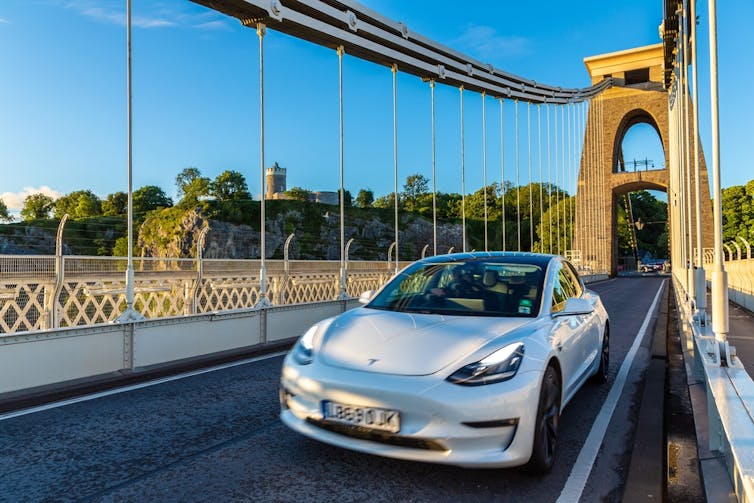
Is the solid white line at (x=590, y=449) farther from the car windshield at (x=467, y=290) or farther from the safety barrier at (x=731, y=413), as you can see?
the car windshield at (x=467, y=290)

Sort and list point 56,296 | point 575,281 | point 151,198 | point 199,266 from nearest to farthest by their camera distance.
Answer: point 575,281
point 56,296
point 199,266
point 151,198

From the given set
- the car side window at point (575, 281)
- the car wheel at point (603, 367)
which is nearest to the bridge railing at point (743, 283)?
the car wheel at point (603, 367)

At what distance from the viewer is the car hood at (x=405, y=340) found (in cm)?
318

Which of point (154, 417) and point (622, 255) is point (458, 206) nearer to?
point (622, 255)

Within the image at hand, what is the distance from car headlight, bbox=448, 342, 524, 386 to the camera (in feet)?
10.1

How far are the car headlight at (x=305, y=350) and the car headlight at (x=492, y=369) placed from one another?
0.96 meters

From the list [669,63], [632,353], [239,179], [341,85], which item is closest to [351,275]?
[341,85]

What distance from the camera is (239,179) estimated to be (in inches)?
4788

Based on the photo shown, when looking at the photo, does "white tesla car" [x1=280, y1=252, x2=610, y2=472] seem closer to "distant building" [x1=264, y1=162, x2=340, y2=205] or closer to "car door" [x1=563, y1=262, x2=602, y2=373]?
"car door" [x1=563, y1=262, x2=602, y2=373]

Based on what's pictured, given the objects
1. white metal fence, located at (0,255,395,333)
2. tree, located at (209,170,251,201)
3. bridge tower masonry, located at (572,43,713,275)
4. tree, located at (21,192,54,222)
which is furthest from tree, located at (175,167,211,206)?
white metal fence, located at (0,255,395,333)

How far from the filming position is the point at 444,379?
3049 millimetres

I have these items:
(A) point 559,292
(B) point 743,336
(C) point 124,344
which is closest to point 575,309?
(A) point 559,292

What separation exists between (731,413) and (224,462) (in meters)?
3.04

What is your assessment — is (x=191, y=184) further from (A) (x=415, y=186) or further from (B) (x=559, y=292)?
(B) (x=559, y=292)
